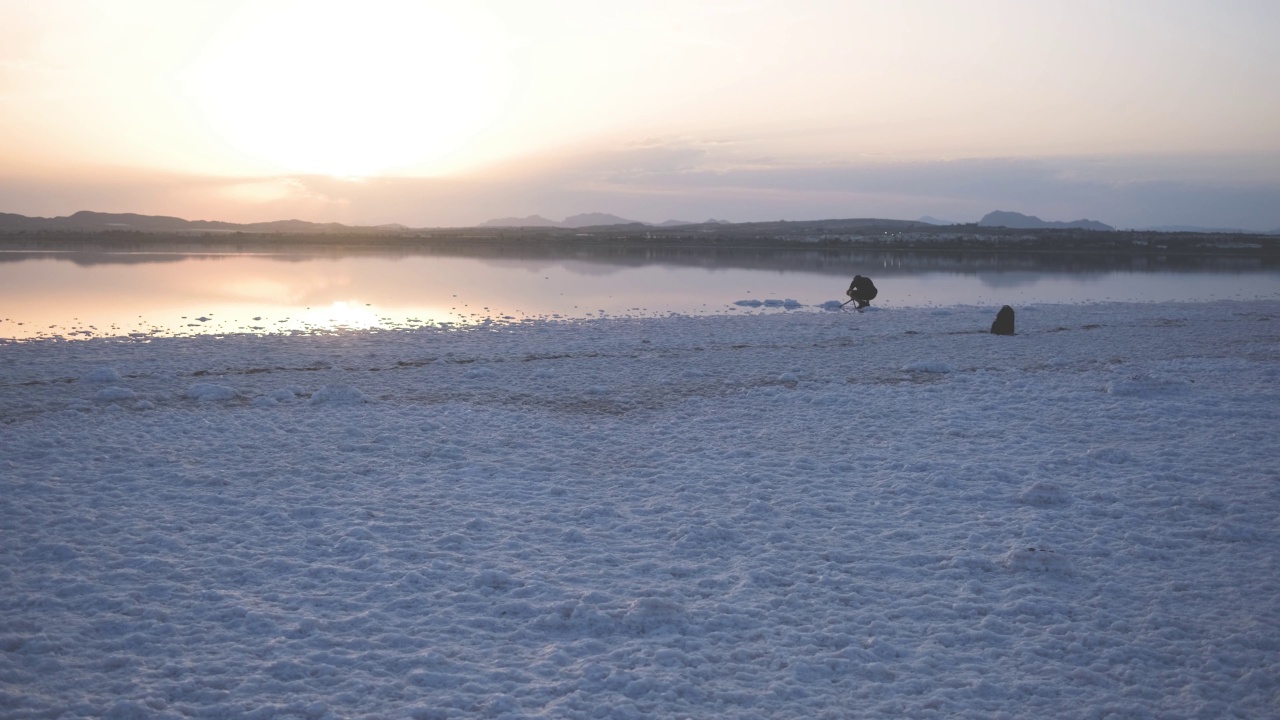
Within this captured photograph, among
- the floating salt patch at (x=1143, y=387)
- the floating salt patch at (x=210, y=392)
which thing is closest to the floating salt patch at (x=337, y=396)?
the floating salt patch at (x=210, y=392)

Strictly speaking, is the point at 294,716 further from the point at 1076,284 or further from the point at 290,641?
the point at 1076,284

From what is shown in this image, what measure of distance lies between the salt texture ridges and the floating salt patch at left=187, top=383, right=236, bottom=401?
0.18 ft

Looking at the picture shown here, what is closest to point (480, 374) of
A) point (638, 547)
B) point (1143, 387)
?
point (638, 547)

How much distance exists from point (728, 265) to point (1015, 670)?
170 ft

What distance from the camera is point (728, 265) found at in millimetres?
55938

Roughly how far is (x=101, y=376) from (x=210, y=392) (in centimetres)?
218

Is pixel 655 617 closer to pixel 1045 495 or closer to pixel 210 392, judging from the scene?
pixel 1045 495

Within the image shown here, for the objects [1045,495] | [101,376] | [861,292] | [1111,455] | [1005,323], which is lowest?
[1045,495]

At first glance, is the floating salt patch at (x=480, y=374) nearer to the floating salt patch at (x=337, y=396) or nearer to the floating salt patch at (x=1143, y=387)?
the floating salt patch at (x=337, y=396)

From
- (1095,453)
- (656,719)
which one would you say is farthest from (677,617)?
(1095,453)

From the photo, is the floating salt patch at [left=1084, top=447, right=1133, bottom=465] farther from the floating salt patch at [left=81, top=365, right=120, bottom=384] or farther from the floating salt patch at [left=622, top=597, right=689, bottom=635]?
the floating salt patch at [left=81, top=365, right=120, bottom=384]

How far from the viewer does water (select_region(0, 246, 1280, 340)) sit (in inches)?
899

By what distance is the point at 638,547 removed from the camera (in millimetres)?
6691

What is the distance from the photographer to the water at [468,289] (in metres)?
22.8
